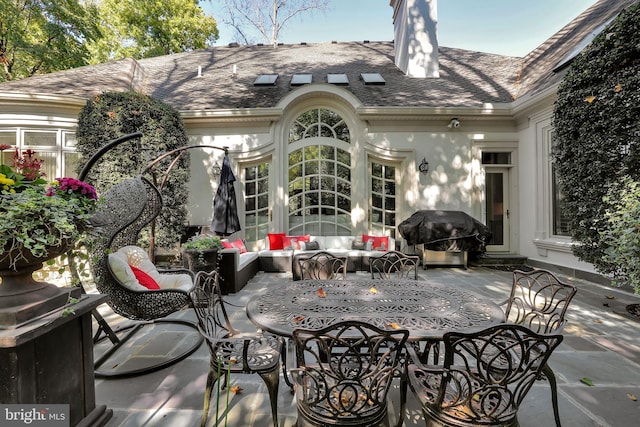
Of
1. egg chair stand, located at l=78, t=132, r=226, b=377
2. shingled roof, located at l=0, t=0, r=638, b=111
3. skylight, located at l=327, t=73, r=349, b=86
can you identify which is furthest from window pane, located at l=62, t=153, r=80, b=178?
skylight, located at l=327, t=73, r=349, b=86

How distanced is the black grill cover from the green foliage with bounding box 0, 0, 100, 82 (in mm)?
13692

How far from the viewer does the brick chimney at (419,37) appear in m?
8.26

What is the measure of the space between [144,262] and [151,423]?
2046 millimetres

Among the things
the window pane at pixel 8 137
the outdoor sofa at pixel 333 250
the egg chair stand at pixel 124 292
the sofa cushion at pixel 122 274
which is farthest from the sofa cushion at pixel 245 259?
the window pane at pixel 8 137

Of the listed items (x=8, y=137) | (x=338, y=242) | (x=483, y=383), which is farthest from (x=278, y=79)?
(x=483, y=383)

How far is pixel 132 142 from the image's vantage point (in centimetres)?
581

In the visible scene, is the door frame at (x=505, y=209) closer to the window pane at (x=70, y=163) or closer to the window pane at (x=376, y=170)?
the window pane at (x=376, y=170)

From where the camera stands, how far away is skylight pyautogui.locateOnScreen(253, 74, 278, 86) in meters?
8.15

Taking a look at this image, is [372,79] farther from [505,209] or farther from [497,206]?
[505,209]

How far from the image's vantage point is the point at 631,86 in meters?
3.70

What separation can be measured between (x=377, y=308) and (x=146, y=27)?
62.0ft

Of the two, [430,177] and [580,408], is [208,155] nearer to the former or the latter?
[430,177]

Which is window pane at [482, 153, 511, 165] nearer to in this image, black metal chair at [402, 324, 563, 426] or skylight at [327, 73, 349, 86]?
skylight at [327, 73, 349, 86]

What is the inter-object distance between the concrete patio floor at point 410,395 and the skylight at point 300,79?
269 inches
